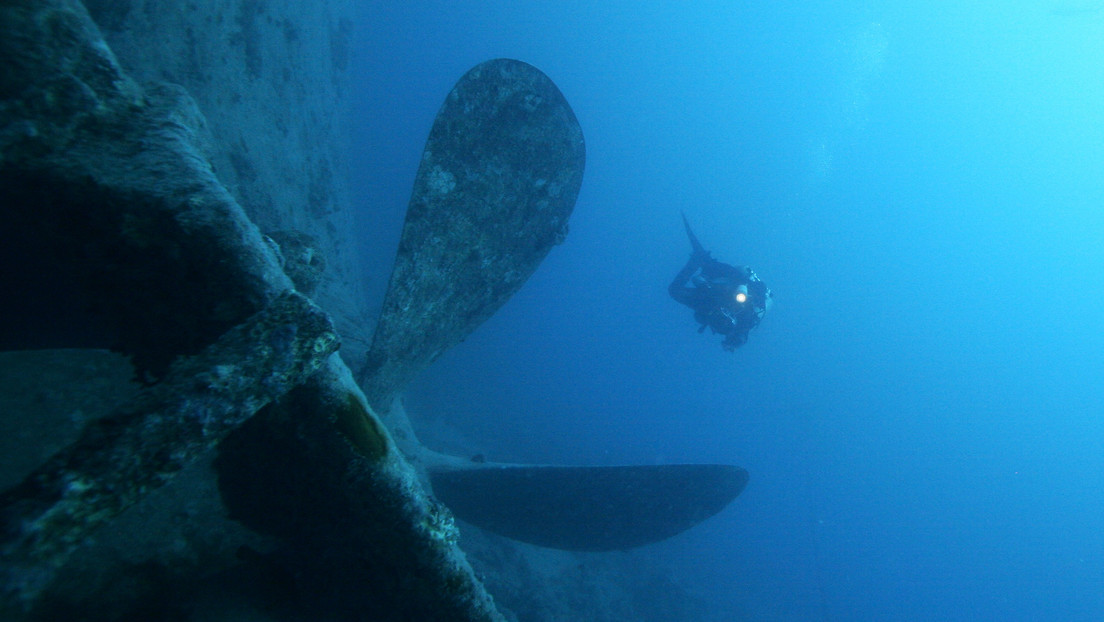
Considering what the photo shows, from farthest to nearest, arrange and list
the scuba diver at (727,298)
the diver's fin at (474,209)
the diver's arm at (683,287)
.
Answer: the diver's arm at (683,287) → the scuba diver at (727,298) → the diver's fin at (474,209)

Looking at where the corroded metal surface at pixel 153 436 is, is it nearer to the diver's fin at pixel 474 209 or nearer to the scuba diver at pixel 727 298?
the diver's fin at pixel 474 209

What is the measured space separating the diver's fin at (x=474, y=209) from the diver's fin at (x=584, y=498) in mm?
1950

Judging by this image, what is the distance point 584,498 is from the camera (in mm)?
7445

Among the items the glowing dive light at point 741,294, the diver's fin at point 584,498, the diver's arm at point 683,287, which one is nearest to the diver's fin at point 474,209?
the diver's fin at point 584,498

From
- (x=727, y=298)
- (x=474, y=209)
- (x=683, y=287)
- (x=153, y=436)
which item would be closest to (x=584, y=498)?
(x=474, y=209)

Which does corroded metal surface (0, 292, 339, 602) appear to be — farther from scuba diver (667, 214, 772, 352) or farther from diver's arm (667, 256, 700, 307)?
diver's arm (667, 256, 700, 307)

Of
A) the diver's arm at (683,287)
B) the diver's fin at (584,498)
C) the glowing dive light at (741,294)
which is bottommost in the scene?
the diver's fin at (584,498)

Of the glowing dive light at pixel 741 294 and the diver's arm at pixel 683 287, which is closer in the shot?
the glowing dive light at pixel 741 294

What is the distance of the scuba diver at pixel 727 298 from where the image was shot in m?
13.6

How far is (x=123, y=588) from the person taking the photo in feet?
7.02

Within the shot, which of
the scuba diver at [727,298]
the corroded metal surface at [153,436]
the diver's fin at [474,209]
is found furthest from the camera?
the scuba diver at [727,298]

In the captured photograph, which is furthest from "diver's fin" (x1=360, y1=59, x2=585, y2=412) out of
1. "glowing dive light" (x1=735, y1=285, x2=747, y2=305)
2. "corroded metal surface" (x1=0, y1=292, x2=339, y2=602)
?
"glowing dive light" (x1=735, y1=285, x2=747, y2=305)

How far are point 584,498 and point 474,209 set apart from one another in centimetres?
436

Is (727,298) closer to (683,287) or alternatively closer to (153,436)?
(683,287)
